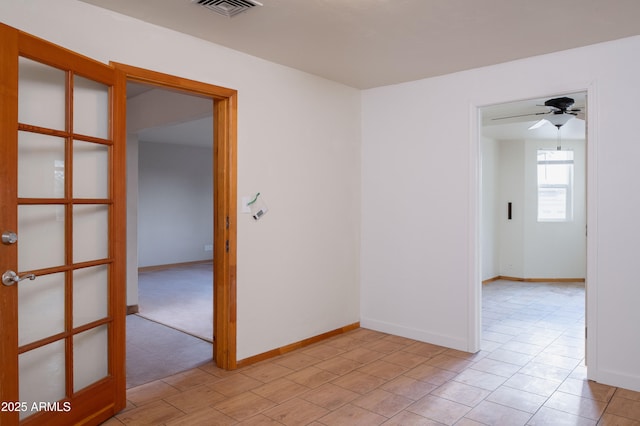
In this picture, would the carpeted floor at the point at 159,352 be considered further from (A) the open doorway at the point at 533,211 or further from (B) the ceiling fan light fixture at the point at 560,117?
(A) the open doorway at the point at 533,211

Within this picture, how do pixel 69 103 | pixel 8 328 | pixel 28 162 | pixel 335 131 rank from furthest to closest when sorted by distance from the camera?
pixel 335 131
pixel 69 103
pixel 28 162
pixel 8 328

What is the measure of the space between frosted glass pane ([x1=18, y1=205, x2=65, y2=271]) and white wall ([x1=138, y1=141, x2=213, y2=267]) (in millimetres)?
6631

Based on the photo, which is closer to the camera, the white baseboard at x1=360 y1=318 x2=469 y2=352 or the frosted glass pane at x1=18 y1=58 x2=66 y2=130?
the frosted glass pane at x1=18 y1=58 x2=66 y2=130

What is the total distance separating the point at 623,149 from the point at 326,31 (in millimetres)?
2294

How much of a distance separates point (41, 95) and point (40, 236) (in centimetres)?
73

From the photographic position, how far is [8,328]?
1.93 m

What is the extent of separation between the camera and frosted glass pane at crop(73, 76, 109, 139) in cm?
243

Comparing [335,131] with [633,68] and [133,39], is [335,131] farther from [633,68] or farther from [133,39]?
[633,68]

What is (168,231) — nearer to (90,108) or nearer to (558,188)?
(90,108)

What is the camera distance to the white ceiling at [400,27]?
2.57 metres

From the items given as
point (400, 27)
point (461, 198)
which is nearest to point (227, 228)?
point (400, 27)

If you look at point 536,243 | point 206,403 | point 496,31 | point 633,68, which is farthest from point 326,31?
point 536,243

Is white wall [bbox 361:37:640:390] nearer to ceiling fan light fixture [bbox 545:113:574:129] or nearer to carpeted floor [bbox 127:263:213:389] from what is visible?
ceiling fan light fixture [bbox 545:113:574:129]

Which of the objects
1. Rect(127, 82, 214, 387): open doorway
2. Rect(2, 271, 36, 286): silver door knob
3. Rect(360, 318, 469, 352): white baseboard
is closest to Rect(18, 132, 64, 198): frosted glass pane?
Rect(2, 271, 36, 286): silver door knob
